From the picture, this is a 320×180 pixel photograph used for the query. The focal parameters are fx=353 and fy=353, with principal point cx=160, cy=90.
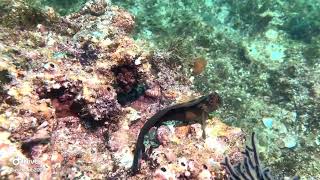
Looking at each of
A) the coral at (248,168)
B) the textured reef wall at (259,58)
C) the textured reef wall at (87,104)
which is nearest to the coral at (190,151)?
the textured reef wall at (87,104)

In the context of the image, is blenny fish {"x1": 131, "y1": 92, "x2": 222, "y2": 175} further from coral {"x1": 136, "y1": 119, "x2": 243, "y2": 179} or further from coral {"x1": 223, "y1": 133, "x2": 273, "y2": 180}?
coral {"x1": 223, "y1": 133, "x2": 273, "y2": 180}

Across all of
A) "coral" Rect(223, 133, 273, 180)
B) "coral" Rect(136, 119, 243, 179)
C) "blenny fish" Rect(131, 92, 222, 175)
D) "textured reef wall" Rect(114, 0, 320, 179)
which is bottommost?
"coral" Rect(223, 133, 273, 180)

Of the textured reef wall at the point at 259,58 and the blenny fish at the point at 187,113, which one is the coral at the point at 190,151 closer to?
the blenny fish at the point at 187,113

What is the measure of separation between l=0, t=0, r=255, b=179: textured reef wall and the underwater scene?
0.01 m

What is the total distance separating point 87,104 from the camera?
12.2 feet

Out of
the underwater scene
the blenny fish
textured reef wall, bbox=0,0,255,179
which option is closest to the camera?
textured reef wall, bbox=0,0,255,179

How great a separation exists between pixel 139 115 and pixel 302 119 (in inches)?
136

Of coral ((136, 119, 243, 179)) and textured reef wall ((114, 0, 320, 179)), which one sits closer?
coral ((136, 119, 243, 179))

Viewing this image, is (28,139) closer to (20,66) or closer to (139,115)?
(20,66)

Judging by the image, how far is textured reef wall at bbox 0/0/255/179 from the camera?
126 inches

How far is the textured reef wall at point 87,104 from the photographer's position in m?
3.19

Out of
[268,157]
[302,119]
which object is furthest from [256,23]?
[268,157]

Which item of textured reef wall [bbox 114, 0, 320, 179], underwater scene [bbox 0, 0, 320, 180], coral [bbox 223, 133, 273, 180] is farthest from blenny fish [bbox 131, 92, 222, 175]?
textured reef wall [bbox 114, 0, 320, 179]

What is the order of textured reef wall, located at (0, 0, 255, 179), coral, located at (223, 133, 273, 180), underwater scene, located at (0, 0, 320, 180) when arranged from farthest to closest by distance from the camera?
1. coral, located at (223, 133, 273, 180)
2. underwater scene, located at (0, 0, 320, 180)
3. textured reef wall, located at (0, 0, 255, 179)
